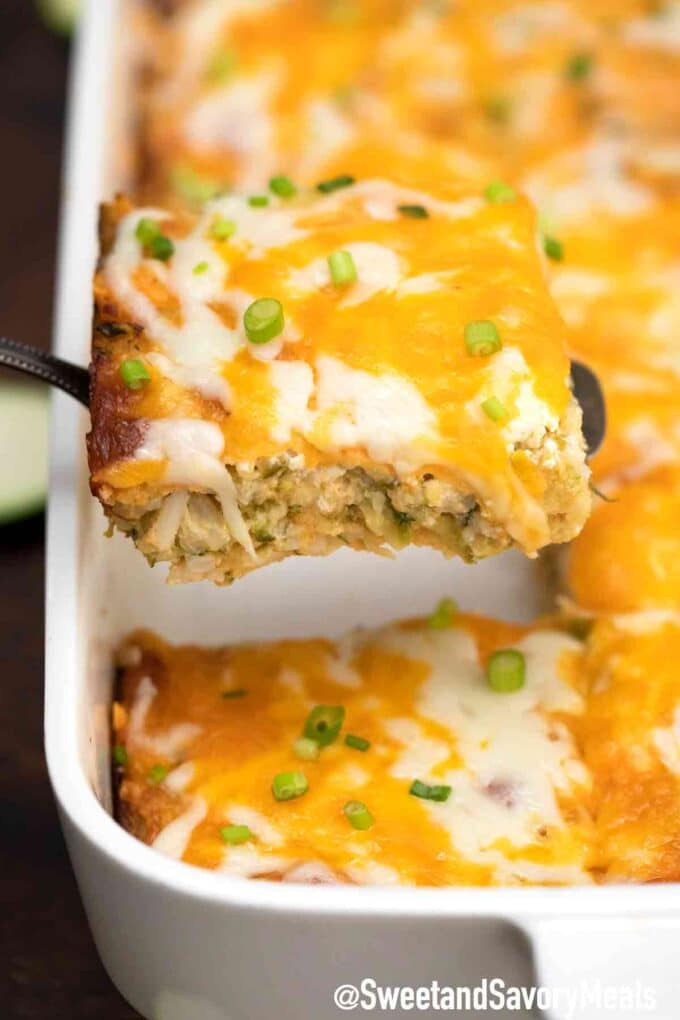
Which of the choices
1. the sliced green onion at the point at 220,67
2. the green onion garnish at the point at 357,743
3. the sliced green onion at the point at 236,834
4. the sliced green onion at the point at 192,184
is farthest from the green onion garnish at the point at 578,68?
the sliced green onion at the point at 236,834

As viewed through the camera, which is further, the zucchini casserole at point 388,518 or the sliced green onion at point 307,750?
the sliced green onion at point 307,750

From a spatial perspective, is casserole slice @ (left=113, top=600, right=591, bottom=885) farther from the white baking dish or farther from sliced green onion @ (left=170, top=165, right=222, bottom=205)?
sliced green onion @ (left=170, top=165, right=222, bottom=205)

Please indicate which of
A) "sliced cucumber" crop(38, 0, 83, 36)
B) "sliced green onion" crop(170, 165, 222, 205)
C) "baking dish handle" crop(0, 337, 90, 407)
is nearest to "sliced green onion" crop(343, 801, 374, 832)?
"baking dish handle" crop(0, 337, 90, 407)

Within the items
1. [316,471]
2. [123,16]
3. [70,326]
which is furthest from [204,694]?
[123,16]

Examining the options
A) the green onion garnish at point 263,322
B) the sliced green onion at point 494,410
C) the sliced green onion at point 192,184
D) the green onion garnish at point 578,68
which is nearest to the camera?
the sliced green onion at point 494,410

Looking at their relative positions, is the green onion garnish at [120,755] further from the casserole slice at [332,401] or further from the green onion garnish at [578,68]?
the green onion garnish at [578,68]

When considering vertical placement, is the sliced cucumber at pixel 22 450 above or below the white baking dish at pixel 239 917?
below
